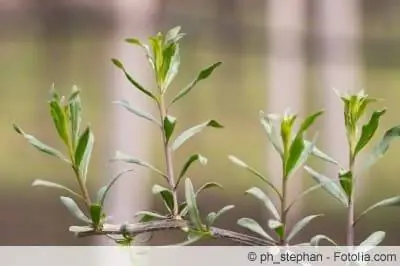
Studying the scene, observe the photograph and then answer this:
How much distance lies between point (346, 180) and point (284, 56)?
34 cm

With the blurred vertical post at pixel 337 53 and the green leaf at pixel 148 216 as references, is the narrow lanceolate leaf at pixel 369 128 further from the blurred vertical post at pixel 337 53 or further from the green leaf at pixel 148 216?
the blurred vertical post at pixel 337 53

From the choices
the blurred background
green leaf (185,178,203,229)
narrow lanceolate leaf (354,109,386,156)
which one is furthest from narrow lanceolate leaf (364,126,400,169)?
the blurred background

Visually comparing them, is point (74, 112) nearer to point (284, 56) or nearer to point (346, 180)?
point (346, 180)

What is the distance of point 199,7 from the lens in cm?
73

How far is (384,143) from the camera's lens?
1.36ft

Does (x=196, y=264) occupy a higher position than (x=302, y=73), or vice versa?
(x=302, y=73)

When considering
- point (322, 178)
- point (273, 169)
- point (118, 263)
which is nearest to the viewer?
point (322, 178)

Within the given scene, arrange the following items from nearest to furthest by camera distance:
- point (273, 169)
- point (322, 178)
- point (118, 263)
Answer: point (322, 178) → point (118, 263) → point (273, 169)

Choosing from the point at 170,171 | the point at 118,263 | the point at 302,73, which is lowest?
the point at 118,263

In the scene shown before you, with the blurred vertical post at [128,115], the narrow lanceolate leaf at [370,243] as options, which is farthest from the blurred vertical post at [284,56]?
the narrow lanceolate leaf at [370,243]

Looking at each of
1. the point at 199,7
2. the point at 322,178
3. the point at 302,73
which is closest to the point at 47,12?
the point at 199,7

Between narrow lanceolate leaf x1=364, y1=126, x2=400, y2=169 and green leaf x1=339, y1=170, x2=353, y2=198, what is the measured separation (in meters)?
0.02

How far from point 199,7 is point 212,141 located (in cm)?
17

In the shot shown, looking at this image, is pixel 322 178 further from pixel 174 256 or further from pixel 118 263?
pixel 118 263
